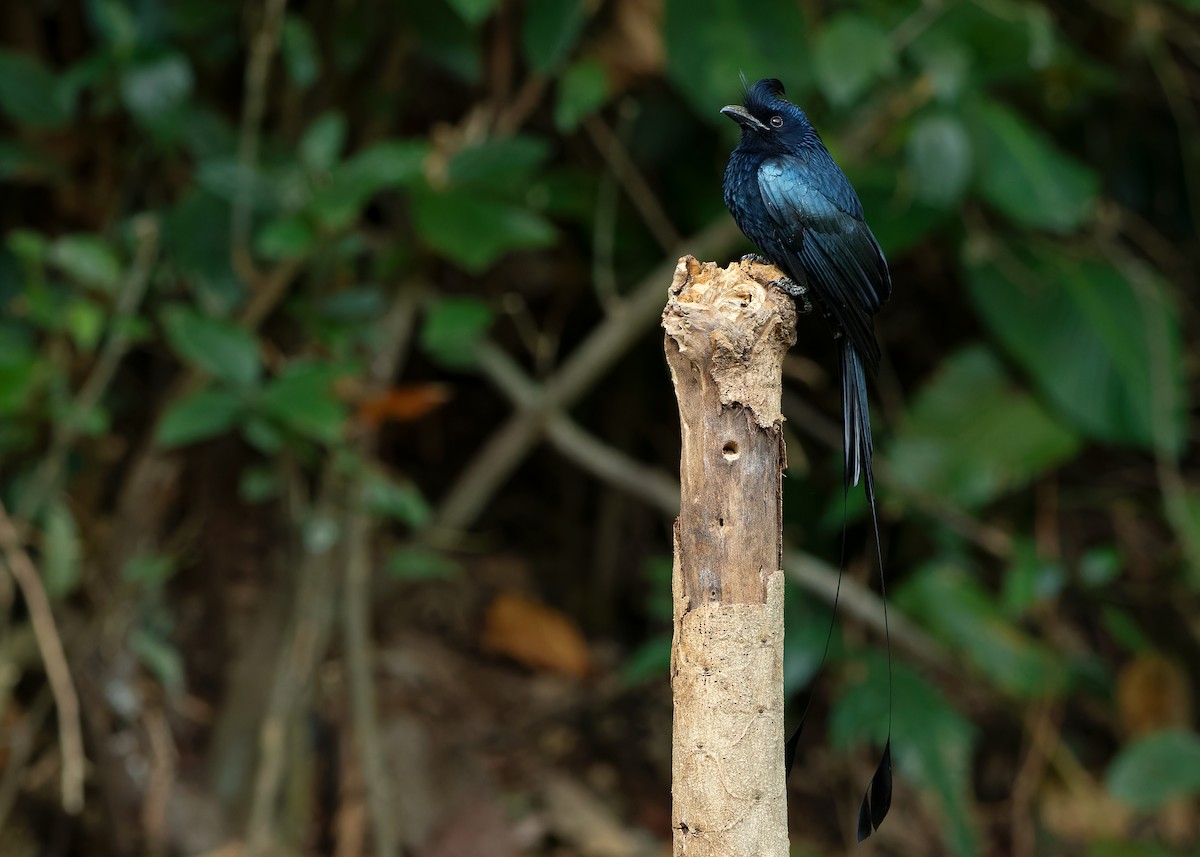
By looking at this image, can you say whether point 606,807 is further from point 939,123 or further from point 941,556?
point 939,123

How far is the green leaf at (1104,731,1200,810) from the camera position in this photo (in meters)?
3.19

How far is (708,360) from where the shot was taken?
1.47 meters

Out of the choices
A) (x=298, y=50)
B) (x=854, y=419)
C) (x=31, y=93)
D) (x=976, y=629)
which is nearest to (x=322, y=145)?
(x=298, y=50)

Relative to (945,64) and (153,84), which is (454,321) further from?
(945,64)

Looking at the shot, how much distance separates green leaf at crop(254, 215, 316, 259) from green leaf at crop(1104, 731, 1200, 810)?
7.41 feet

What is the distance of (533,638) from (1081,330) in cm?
176

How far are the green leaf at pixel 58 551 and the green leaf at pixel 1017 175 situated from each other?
7.01 ft

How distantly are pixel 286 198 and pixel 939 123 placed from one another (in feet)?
4.54

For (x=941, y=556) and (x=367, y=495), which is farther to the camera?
(x=941, y=556)

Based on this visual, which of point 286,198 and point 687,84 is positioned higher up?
point 687,84

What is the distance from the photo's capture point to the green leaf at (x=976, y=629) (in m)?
3.18

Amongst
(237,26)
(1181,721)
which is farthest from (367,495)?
(1181,721)

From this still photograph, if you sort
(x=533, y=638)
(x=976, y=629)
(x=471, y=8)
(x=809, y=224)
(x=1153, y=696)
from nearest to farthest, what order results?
(x=809, y=224) < (x=471, y=8) < (x=976, y=629) < (x=1153, y=696) < (x=533, y=638)

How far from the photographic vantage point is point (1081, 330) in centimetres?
342
